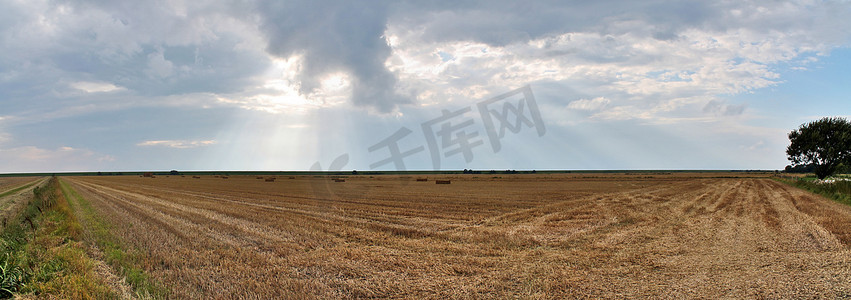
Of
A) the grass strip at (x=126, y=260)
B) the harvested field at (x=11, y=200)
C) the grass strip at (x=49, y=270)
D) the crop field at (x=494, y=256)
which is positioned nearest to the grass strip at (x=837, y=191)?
the crop field at (x=494, y=256)

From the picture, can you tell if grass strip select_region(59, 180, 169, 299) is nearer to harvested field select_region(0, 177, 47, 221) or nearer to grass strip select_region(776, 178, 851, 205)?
harvested field select_region(0, 177, 47, 221)

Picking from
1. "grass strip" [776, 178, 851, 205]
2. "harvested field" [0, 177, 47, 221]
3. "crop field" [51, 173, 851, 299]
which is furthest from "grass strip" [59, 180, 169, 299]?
"grass strip" [776, 178, 851, 205]

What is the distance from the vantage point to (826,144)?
56062 millimetres

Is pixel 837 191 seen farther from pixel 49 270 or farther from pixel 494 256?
pixel 49 270

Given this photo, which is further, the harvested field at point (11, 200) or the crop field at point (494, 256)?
the harvested field at point (11, 200)

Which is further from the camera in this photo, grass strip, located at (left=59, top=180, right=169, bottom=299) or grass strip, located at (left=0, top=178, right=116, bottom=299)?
grass strip, located at (left=59, top=180, right=169, bottom=299)

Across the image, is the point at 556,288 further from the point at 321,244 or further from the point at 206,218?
the point at 206,218

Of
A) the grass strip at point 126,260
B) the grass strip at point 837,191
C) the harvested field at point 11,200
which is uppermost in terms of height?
the grass strip at point 837,191

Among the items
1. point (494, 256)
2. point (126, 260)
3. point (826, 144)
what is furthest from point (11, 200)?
point (826, 144)

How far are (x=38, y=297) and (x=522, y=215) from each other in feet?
44.5

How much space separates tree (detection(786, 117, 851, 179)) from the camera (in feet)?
178

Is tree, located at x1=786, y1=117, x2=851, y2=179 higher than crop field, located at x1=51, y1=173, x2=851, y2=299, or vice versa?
tree, located at x1=786, y1=117, x2=851, y2=179

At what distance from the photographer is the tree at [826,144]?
178 ft

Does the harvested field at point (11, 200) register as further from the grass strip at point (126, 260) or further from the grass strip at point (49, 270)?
the grass strip at point (49, 270)
